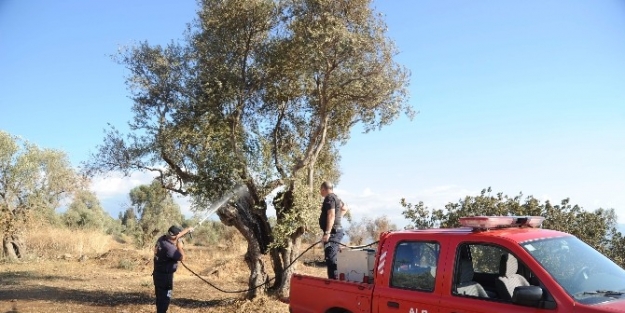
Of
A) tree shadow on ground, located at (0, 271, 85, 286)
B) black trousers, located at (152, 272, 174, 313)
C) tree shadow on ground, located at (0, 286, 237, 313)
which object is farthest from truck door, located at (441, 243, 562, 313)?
tree shadow on ground, located at (0, 271, 85, 286)

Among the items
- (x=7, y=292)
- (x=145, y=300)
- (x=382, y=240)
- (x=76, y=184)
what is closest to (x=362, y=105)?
(x=382, y=240)

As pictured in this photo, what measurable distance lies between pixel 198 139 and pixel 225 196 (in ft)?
4.78

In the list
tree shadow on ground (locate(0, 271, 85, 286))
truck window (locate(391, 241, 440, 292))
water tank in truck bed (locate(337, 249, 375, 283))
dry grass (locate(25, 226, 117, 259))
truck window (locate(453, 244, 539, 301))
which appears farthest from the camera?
dry grass (locate(25, 226, 117, 259))

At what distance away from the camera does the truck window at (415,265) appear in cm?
569

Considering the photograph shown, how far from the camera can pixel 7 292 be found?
14.1 meters

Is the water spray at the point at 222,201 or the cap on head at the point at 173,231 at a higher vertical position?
the water spray at the point at 222,201

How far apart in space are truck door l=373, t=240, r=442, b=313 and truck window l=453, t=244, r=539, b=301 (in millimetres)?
258

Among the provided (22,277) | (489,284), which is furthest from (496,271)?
(22,277)

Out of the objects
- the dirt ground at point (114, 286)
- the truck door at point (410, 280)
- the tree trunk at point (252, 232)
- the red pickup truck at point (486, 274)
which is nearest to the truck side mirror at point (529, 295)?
the red pickup truck at point (486, 274)

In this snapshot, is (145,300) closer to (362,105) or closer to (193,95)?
(193,95)

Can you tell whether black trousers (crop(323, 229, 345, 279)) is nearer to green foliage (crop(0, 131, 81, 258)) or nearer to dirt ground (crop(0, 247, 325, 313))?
dirt ground (crop(0, 247, 325, 313))

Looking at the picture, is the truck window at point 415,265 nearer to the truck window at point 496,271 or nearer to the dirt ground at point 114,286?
the truck window at point 496,271

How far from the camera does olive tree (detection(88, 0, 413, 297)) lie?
11211mm

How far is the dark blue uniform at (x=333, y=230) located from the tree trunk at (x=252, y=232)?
3.19 meters
